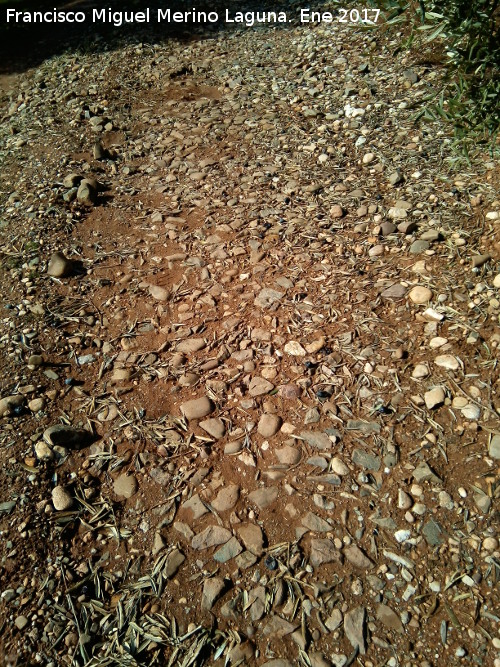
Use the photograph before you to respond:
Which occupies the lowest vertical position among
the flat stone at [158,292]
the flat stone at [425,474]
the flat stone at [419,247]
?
the flat stone at [425,474]

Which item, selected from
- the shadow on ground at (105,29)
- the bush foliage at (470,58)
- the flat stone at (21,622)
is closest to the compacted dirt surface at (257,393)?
the flat stone at (21,622)

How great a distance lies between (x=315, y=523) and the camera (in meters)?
2.27

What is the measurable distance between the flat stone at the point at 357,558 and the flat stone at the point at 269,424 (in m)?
0.61

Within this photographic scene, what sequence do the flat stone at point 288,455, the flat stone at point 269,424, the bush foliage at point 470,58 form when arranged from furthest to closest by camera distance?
the bush foliage at point 470,58, the flat stone at point 269,424, the flat stone at point 288,455

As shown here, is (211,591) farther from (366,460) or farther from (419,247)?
(419,247)

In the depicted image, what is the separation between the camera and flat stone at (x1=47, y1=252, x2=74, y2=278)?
3432 millimetres

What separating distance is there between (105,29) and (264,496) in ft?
20.4

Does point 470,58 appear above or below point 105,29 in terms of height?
above

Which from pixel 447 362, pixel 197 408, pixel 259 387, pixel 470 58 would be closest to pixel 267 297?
pixel 259 387

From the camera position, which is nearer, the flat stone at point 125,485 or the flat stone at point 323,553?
the flat stone at point 323,553

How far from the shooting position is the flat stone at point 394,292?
305 centimetres

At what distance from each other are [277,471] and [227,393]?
1.61ft

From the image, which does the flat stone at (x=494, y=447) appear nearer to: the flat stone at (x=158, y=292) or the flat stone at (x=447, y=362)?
the flat stone at (x=447, y=362)

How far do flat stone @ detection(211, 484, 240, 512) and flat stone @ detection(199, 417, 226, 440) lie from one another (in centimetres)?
27
